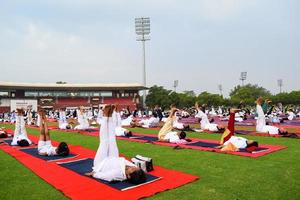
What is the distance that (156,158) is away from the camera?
816cm

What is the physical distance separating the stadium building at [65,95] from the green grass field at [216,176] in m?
41.0

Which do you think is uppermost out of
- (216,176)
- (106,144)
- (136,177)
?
(106,144)

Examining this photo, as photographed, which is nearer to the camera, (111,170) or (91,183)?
(91,183)

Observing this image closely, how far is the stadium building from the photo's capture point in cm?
4722

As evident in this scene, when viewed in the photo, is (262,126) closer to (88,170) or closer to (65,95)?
(88,170)

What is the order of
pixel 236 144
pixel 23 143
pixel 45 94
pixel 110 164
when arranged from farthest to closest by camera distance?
1. pixel 45 94
2. pixel 23 143
3. pixel 236 144
4. pixel 110 164

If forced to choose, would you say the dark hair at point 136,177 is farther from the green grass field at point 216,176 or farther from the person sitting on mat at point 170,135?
the person sitting on mat at point 170,135

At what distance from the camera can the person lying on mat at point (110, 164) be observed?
5.64 metres

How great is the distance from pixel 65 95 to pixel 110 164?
4855 cm

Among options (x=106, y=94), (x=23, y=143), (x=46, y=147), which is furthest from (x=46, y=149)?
(x=106, y=94)

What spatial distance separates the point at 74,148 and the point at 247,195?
6.45 m

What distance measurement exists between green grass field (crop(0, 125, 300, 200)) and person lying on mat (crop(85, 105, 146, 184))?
739 mm

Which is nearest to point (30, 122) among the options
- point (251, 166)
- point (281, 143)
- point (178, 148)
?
point (178, 148)

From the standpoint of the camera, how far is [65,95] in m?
52.8
